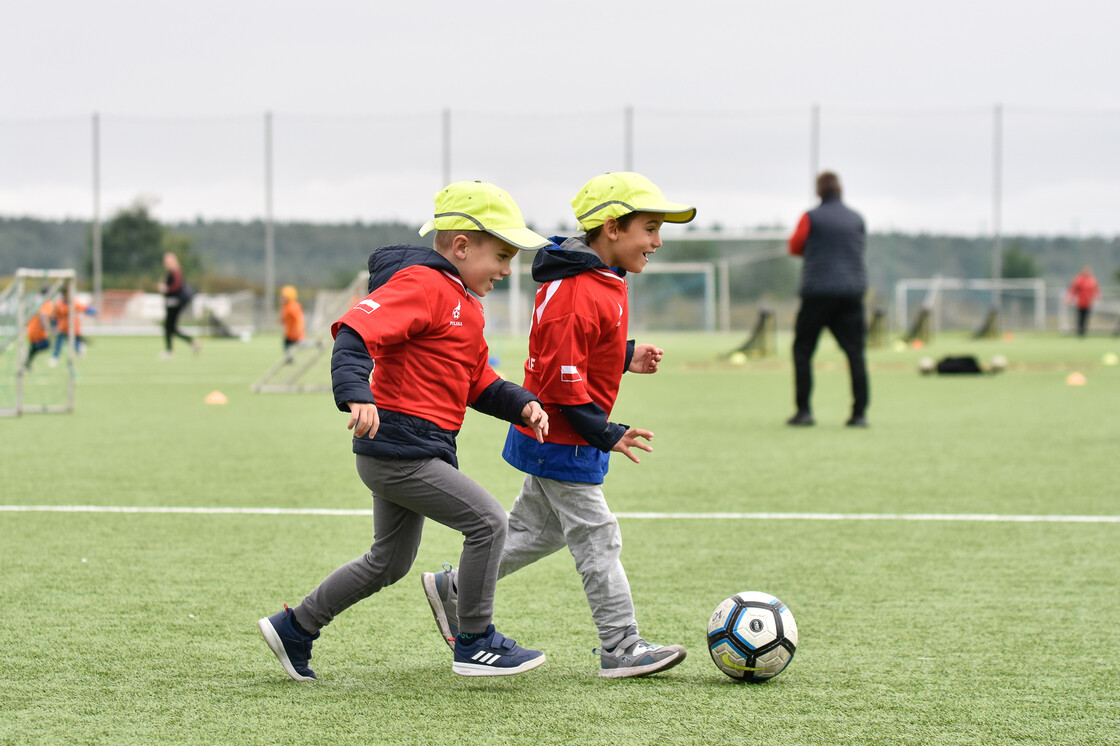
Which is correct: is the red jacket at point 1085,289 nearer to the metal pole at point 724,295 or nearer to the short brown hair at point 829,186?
the metal pole at point 724,295

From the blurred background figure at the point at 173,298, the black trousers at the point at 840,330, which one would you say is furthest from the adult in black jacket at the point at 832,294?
the blurred background figure at the point at 173,298

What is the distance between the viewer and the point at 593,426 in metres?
3.62

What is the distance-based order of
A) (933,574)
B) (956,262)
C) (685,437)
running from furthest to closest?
(956,262), (685,437), (933,574)

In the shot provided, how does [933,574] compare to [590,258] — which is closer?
[590,258]

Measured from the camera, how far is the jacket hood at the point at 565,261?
3.71 m

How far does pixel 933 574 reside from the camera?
16.5 feet

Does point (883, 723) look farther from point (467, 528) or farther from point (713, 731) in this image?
point (467, 528)

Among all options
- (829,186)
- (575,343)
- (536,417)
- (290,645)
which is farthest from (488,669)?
(829,186)

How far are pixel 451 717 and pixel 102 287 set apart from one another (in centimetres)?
3635

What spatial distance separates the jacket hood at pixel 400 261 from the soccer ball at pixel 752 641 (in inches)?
50.9

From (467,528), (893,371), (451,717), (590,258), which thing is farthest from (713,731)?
(893,371)

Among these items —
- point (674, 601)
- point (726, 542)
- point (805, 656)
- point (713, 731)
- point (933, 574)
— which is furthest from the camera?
point (726, 542)

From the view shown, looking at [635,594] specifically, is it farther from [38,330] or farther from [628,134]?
[628,134]

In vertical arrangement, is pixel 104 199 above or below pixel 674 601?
above
